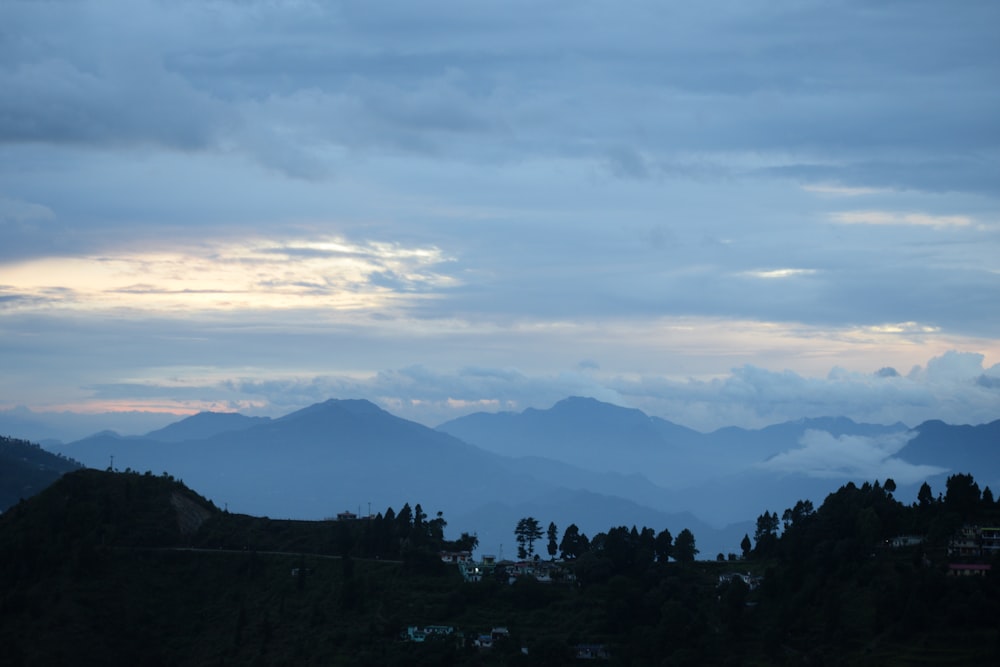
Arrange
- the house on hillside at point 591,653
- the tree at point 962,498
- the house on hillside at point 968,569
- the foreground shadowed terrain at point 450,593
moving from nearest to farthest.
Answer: the foreground shadowed terrain at point 450,593
the house on hillside at point 968,569
the house on hillside at point 591,653
the tree at point 962,498

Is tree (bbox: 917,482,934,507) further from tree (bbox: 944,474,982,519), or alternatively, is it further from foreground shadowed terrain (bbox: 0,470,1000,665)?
tree (bbox: 944,474,982,519)

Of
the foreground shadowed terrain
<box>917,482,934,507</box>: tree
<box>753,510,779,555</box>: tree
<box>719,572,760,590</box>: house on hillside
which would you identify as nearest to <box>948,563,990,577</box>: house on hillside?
the foreground shadowed terrain

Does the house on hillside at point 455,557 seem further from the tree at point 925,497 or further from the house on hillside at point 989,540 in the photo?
the house on hillside at point 989,540

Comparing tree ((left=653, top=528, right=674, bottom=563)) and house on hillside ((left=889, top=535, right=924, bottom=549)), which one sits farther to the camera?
tree ((left=653, top=528, right=674, bottom=563))

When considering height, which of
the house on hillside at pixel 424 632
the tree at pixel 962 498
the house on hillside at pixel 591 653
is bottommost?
the house on hillside at pixel 591 653

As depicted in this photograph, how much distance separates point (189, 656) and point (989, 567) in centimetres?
5014

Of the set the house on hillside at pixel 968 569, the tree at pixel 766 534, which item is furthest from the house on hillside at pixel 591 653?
the tree at pixel 766 534

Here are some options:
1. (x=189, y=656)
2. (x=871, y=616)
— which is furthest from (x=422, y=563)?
(x=871, y=616)

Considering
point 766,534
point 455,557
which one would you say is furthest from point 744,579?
point 455,557

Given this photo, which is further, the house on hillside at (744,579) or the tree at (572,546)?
the tree at (572,546)

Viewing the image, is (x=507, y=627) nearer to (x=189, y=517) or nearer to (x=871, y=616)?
(x=871, y=616)

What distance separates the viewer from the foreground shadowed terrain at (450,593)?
197 ft

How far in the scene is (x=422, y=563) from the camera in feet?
248

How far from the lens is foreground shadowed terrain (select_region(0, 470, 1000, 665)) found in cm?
5991
